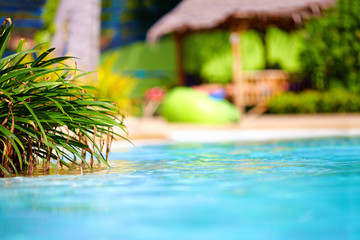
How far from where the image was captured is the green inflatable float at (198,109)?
637 inches

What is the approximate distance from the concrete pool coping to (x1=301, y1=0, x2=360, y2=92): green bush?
1716 millimetres

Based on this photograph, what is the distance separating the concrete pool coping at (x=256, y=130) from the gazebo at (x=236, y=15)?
214cm

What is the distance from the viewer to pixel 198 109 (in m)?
16.2

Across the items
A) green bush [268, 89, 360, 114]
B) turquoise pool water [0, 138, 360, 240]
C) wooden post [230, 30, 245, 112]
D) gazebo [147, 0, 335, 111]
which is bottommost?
turquoise pool water [0, 138, 360, 240]

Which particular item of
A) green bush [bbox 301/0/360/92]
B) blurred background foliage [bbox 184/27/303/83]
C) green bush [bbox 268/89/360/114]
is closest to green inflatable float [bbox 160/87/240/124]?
green bush [bbox 268/89/360/114]

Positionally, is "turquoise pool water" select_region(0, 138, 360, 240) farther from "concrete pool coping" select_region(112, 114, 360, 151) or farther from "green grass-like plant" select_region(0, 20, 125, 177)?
"concrete pool coping" select_region(112, 114, 360, 151)

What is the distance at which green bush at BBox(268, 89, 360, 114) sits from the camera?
16.2 metres

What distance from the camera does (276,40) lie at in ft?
66.2

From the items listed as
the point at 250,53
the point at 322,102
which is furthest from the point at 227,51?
the point at 322,102

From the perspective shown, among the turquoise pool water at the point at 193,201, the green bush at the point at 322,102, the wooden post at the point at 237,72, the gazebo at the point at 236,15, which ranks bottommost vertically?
the turquoise pool water at the point at 193,201

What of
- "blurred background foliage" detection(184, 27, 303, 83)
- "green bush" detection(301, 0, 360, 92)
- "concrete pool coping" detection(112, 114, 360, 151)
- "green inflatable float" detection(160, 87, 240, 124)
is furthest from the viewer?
"blurred background foliage" detection(184, 27, 303, 83)

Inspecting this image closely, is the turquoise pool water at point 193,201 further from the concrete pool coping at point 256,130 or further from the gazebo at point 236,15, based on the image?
the gazebo at point 236,15

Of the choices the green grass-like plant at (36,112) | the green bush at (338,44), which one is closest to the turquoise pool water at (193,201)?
the green grass-like plant at (36,112)

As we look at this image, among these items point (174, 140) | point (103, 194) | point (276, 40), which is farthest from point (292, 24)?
point (103, 194)
